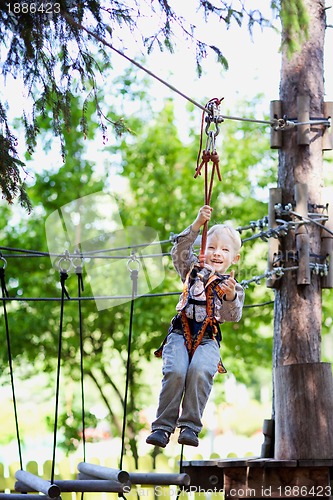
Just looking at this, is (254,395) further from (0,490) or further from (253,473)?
(253,473)

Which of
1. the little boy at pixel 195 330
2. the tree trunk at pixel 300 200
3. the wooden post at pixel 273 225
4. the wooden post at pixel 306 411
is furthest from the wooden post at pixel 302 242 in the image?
the little boy at pixel 195 330

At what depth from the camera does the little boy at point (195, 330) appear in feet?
12.9

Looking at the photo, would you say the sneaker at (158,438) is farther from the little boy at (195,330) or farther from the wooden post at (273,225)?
the wooden post at (273,225)

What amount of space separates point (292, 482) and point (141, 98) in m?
7.75

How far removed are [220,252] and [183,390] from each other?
707 millimetres

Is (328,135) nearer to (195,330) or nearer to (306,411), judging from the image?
(306,411)

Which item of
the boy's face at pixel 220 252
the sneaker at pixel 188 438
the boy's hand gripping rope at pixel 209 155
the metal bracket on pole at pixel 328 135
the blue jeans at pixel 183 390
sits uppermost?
the metal bracket on pole at pixel 328 135

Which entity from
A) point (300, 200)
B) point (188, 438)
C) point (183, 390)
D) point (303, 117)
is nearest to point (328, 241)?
point (300, 200)

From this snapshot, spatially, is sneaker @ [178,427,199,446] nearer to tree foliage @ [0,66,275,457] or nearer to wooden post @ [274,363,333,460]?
wooden post @ [274,363,333,460]

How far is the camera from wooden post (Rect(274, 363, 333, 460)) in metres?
4.63

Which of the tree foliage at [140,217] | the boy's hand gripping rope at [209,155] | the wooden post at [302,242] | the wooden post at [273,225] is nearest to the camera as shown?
the boy's hand gripping rope at [209,155]

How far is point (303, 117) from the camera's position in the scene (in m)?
5.34

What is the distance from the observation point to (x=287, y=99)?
5.45 meters

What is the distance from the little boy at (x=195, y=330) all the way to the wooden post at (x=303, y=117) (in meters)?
1.30
